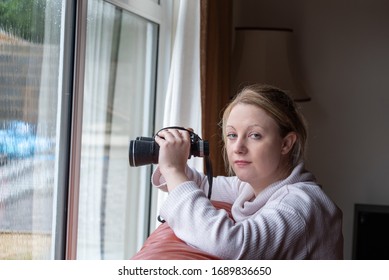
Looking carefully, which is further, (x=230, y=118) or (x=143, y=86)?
(x=143, y=86)

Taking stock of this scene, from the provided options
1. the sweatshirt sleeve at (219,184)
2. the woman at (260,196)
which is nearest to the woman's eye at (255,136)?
the woman at (260,196)

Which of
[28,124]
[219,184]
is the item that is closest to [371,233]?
[219,184]

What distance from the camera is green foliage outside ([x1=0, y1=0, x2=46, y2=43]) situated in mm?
1612

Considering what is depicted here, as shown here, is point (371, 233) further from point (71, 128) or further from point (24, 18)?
point (24, 18)

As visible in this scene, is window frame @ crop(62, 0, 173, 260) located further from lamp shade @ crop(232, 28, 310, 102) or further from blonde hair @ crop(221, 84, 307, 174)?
lamp shade @ crop(232, 28, 310, 102)

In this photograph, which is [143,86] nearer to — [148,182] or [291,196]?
[148,182]

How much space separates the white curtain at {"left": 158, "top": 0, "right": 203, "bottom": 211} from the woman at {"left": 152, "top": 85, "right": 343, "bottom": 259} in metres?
0.96

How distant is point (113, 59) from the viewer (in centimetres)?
231

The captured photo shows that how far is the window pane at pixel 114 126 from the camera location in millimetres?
2146

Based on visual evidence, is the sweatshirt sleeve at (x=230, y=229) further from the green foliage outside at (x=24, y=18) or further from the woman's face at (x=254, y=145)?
the green foliage outside at (x=24, y=18)

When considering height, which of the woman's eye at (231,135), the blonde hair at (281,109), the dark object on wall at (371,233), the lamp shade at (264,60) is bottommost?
the dark object on wall at (371,233)

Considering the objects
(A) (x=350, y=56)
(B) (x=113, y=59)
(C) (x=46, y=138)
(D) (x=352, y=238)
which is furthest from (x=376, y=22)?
(C) (x=46, y=138)
